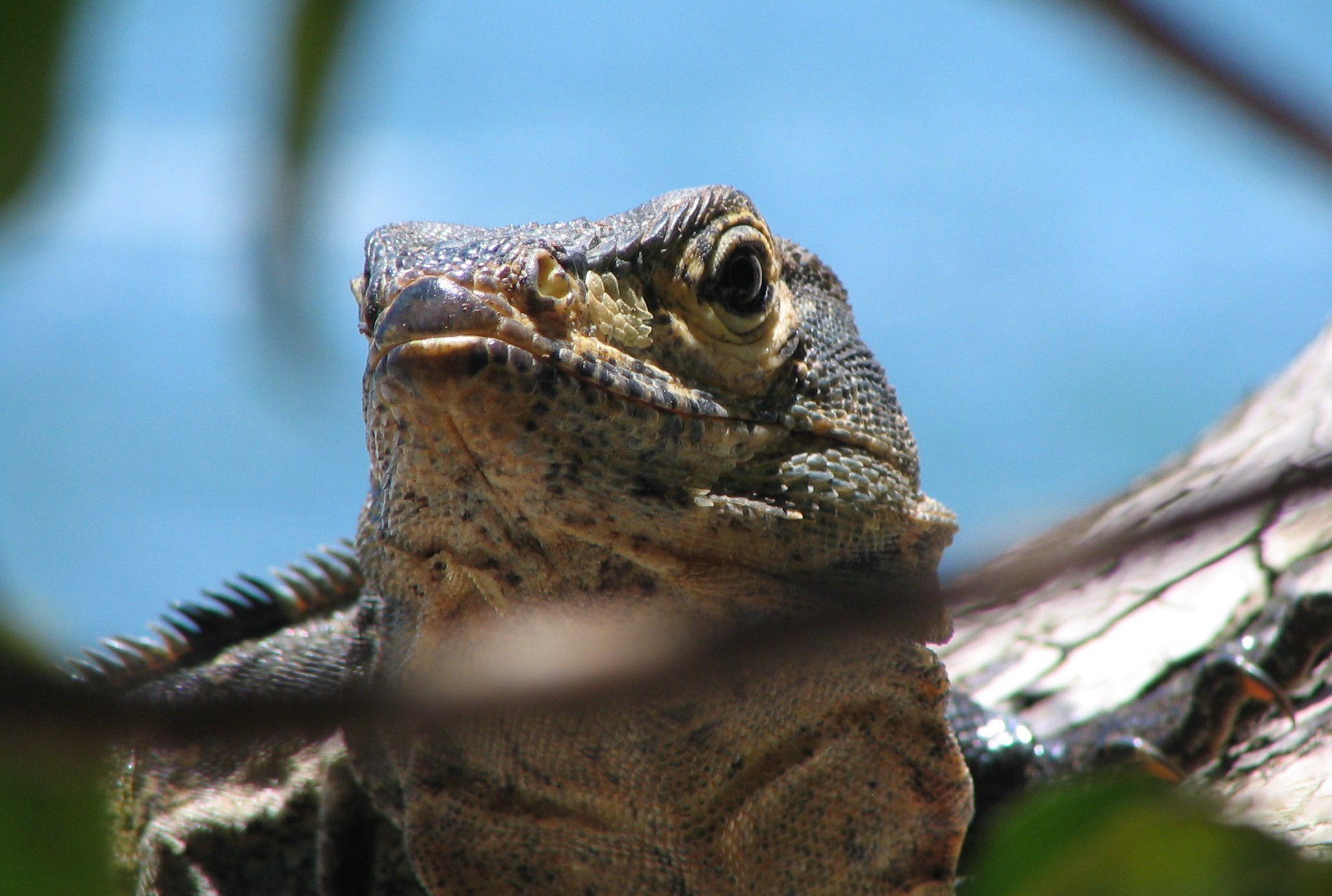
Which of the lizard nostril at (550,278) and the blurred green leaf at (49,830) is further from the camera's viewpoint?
the lizard nostril at (550,278)

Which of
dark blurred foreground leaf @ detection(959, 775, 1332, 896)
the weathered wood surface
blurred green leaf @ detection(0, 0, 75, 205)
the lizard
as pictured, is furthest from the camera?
the weathered wood surface

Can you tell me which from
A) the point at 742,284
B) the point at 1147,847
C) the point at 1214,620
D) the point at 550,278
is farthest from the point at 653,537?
the point at 1214,620

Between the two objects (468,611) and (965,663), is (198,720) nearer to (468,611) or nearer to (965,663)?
(468,611)

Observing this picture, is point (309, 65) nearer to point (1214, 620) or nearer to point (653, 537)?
point (653, 537)

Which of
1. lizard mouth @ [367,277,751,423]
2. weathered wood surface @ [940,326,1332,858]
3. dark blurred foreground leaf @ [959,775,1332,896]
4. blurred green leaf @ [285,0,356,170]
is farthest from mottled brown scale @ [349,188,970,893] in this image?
blurred green leaf @ [285,0,356,170]

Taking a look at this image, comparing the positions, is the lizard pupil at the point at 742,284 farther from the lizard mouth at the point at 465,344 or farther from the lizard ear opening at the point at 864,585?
the lizard ear opening at the point at 864,585

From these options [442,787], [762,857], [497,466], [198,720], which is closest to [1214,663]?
[762,857]

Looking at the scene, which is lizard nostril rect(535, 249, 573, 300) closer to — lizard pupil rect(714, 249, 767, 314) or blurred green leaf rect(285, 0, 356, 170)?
lizard pupil rect(714, 249, 767, 314)

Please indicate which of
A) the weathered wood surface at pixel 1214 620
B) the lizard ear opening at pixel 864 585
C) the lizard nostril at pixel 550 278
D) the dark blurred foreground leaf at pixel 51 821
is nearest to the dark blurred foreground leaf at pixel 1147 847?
the dark blurred foreground leaf at pixel 51 821

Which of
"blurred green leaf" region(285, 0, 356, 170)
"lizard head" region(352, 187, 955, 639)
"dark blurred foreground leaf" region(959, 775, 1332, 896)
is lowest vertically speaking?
"dark blurred foreground leaf" region(959, 775, 1332, 896)
